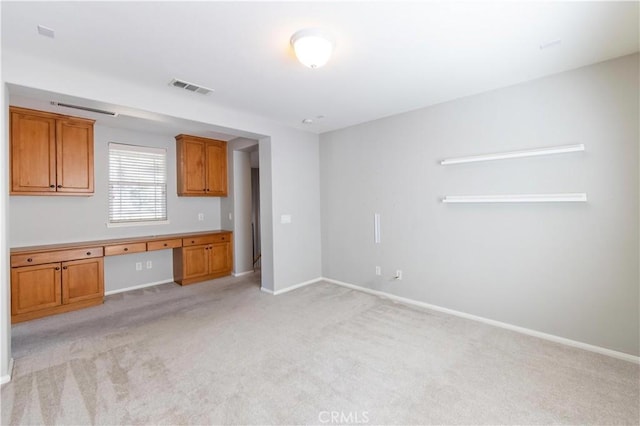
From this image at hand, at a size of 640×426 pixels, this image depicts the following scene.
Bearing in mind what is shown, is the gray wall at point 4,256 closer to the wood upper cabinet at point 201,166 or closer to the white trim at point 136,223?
the white trim at point 136,223

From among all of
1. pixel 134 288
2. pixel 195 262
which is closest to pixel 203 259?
pixel 195 262

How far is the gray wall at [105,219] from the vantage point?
382 cm

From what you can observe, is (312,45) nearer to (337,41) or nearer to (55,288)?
(337,41)

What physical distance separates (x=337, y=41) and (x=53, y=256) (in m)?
4.12

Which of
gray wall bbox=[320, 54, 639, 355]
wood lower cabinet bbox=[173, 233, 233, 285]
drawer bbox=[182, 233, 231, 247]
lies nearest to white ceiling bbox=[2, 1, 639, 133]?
gray wall bbox=[320, 54, 639, 355]

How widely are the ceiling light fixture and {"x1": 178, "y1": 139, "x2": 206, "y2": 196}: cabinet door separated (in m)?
3.53

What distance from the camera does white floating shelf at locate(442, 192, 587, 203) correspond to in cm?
258

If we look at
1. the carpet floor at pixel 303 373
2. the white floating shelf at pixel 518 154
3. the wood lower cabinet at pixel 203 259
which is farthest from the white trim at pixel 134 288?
the white floating shelf at pixel 518 154

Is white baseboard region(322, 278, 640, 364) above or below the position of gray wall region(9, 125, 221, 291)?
below

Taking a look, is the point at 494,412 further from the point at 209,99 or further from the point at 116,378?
the point at 209,99

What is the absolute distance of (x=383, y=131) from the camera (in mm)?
4051

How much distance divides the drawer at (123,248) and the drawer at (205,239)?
63 cm

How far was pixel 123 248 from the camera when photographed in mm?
4117

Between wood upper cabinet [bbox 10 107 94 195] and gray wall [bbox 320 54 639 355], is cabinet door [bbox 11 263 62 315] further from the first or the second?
gray wall [bbox 320 54 639 355]
